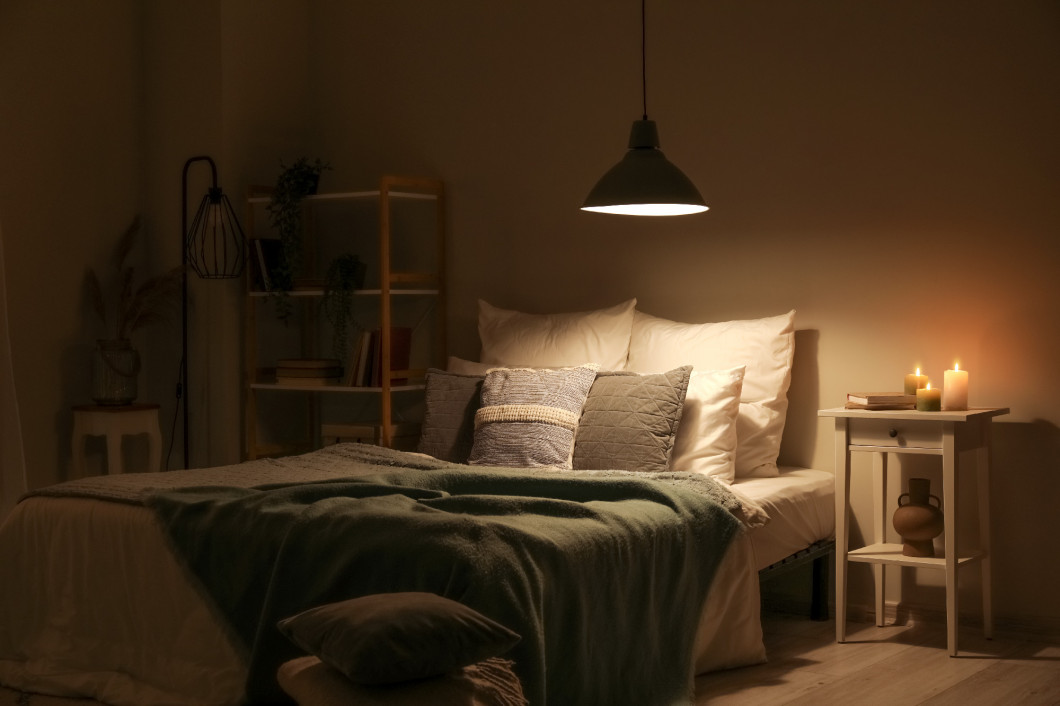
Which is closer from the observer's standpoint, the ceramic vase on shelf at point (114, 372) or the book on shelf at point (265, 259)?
the ceramic vase on shelf at point (114, 372)

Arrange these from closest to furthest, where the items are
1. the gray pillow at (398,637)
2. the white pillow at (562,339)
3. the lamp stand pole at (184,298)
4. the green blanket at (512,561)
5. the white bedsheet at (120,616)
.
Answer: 1. the gray pillow at (398,637)
2. the green blanket at (512,561)
3. the white bedsheet at (120,616)
4. the white pillow at (562,339)
5. the lamp stand pole at (184,298)

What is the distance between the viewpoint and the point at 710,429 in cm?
384

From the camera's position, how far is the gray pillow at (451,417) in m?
4.16

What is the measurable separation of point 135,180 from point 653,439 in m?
2.98

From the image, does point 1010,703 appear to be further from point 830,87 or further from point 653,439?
point 830,87

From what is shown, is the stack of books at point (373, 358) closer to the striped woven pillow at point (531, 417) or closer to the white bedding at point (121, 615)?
the striped woven pillow at point (531, 417)

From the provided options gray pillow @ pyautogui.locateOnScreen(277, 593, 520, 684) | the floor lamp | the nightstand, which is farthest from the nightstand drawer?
the floor lamp

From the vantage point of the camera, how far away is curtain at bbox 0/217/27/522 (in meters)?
4.52

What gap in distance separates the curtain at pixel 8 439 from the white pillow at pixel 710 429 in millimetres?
2558

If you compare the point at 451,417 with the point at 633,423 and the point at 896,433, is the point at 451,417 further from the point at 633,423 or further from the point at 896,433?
the point at 896,433

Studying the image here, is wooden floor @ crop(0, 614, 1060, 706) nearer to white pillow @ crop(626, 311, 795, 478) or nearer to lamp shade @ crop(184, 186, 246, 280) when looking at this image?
white pillow @ crop(626, 311, 795, 478)

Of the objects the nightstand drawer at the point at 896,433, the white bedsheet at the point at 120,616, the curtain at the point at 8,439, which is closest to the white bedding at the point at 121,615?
the white bedsheet at the point at 120,616

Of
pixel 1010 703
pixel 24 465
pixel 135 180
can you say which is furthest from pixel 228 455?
pixel 1010 703

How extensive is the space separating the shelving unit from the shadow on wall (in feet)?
5.13
